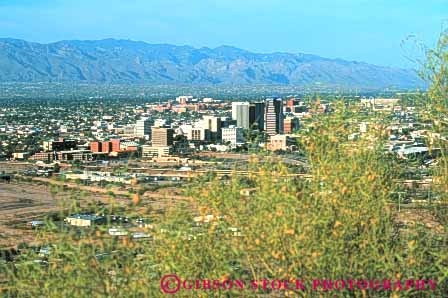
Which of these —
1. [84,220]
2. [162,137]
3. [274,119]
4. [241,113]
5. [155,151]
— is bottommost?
[155,151]

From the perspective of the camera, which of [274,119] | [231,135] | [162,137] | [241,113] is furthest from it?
[241,113]

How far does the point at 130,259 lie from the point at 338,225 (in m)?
1.48

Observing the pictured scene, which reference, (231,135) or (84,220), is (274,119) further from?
(84,220)

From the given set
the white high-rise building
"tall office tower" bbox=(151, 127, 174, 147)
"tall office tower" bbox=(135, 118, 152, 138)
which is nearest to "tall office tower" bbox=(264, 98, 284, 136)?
the white high-rise building

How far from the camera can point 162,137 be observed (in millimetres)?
46750

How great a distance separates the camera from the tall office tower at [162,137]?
46.2 m

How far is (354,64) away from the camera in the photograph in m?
165

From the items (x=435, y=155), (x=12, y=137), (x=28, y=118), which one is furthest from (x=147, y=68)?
(x=435, y=155)

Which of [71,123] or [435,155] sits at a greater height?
[435,155]

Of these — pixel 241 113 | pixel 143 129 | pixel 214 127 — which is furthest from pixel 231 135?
pixel 143 129

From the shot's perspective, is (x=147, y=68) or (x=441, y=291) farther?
(x=147, y=68)

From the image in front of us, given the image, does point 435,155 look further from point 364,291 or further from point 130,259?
point 130,259

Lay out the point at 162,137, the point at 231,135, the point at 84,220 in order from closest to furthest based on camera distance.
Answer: the point at 84,220
the point at 162,137
the point at 231,135

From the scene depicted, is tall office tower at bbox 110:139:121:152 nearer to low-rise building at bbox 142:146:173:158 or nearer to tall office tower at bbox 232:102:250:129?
low-rise building at bbox 142:146:173:158
